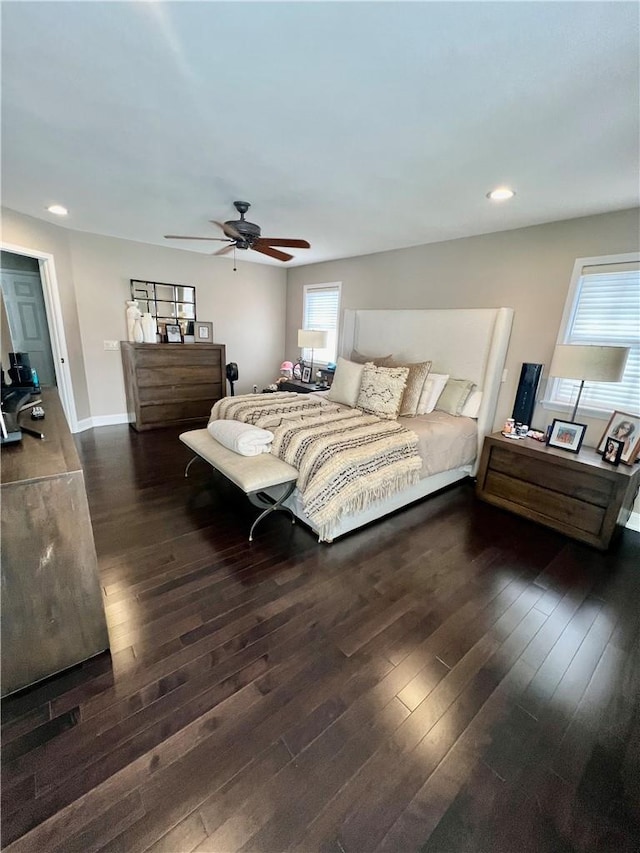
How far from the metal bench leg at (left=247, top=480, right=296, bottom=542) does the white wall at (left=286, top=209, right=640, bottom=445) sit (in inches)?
91.6

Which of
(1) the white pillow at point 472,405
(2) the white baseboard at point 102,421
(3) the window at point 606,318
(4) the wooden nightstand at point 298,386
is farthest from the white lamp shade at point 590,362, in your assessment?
(2) the white baseboard at point 102,421

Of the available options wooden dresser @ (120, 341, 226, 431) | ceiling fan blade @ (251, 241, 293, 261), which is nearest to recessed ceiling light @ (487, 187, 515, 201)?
ceiling fan blade @ (251, 241, 293, 261)

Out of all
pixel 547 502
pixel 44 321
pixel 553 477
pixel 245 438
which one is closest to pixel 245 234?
pixel 245 438

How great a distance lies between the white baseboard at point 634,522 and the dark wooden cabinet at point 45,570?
3.69 m

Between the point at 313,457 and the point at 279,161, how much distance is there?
1862mm

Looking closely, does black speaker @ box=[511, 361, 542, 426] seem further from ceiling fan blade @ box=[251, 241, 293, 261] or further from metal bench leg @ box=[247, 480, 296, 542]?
ceiling fan blade @ box=[251, 241, 293, 261]

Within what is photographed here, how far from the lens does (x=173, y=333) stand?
4797 millimetres

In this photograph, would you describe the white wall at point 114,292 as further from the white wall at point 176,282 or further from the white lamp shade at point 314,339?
the white lamp shade at point 314,339

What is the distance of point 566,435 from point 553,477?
0.37m

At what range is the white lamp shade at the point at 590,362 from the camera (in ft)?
7.93

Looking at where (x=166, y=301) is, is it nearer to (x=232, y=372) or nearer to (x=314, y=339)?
(x=232, y=372)

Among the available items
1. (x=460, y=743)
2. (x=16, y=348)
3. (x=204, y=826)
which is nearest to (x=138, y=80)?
(x=204, y=826)

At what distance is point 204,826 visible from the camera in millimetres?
1033

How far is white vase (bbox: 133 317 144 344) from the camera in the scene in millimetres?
4430
